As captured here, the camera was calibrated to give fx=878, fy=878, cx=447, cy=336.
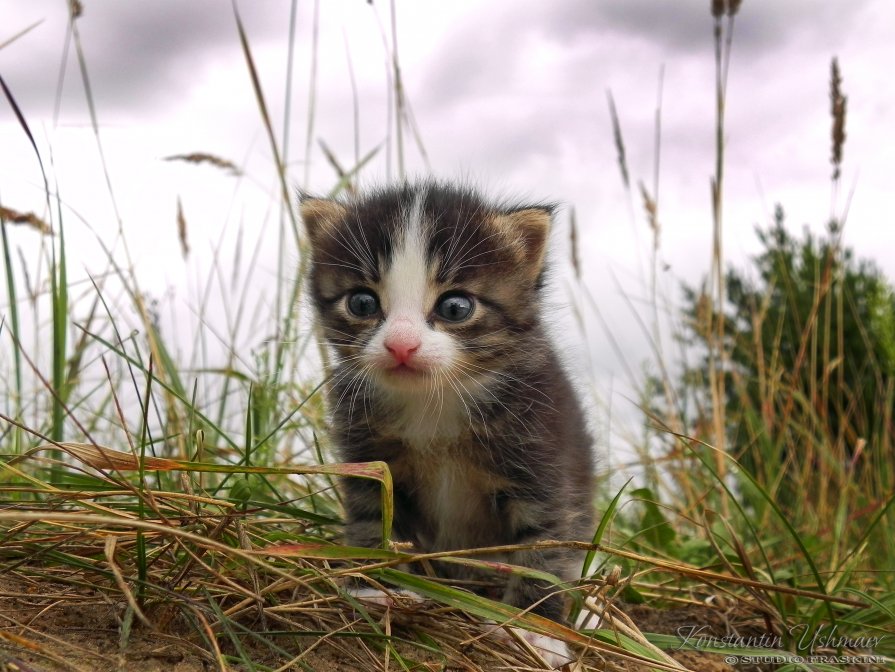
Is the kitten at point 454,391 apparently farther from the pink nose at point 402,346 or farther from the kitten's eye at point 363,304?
the pink nose at point 402,346

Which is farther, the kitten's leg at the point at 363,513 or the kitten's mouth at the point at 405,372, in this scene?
the kitten's leg at the point at 363,513

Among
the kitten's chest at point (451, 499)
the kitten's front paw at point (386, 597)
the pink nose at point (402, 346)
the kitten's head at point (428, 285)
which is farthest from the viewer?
the kitten's chest at point (451, 499)

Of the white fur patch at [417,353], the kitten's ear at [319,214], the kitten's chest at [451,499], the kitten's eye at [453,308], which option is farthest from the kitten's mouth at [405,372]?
the kitten's ear at [319,214]

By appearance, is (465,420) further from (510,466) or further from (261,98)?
(261,98)

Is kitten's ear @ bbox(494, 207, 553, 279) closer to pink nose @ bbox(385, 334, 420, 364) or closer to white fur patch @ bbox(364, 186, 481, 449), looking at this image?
white fur patch @ bbox(364, 186, 481, 449)

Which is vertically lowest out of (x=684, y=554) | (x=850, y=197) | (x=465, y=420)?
(x=684, y=554)

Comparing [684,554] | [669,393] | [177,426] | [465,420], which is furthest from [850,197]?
[177,426]

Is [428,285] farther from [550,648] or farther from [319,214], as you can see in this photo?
[550,648]

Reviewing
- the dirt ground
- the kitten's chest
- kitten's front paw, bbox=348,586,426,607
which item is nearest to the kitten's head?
the kitten's chest
